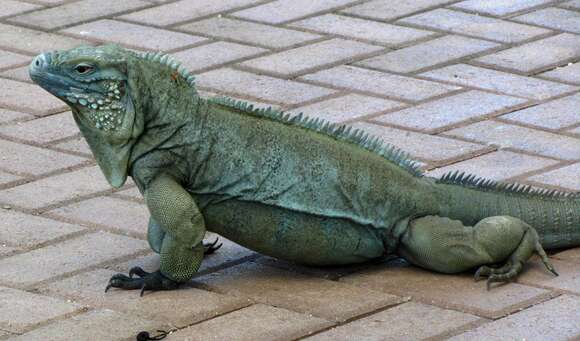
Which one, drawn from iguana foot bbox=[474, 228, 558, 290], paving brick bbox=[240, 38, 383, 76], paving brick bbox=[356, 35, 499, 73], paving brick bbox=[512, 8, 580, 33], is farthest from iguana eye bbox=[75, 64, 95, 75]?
paving brick bbox=[512, 8, 580, 33]

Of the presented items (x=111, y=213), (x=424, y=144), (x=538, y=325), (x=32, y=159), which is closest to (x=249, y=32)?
(x=424, y=144)

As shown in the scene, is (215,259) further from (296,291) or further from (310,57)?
(310,57)

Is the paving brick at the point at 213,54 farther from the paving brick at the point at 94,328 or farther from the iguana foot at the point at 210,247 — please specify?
the paving brick at the point at 94,328


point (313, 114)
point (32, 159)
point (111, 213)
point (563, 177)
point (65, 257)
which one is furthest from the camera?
point (313, 114)

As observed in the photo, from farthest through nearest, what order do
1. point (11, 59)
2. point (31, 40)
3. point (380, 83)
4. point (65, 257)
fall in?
point (31, 40), point (11, 59), point (380, 83), point (65, 257)

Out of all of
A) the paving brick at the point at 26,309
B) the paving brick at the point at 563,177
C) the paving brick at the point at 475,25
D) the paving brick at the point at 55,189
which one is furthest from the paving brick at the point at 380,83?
the paving brick at the point at 26,309

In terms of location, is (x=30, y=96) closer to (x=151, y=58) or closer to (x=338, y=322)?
(x=151, y=58)

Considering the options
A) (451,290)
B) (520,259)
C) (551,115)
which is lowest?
(451,290)

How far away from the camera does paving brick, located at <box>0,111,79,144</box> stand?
296 inches

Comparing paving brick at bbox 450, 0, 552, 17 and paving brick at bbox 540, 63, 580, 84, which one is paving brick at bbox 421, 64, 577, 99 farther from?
paving brick at bbox 450, 0, 552, 17

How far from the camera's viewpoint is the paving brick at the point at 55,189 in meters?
6.73

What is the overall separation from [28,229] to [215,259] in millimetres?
846

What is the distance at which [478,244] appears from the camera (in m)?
5.75

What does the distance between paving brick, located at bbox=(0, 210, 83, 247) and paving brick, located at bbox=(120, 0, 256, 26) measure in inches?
114
